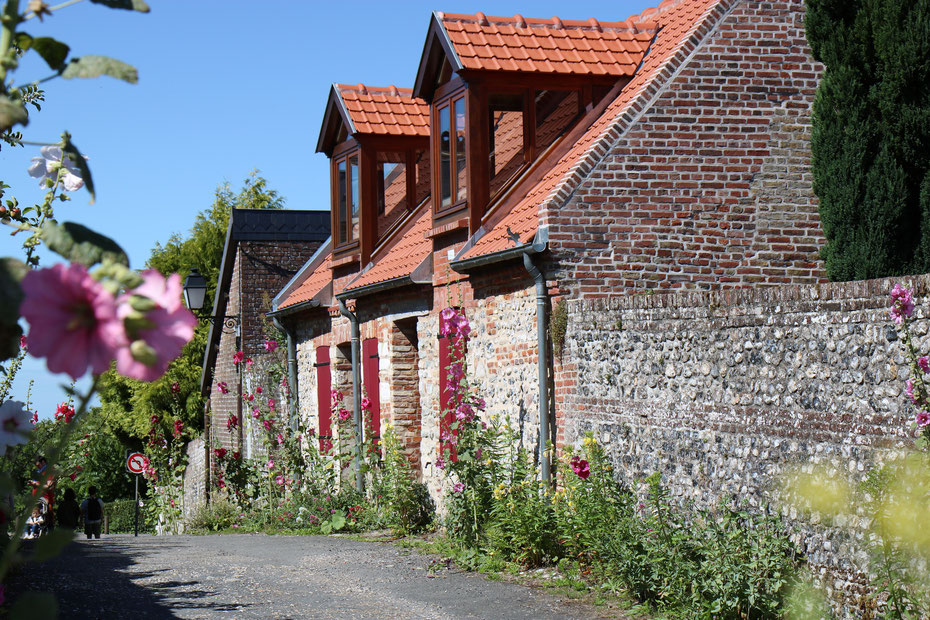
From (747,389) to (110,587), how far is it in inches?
251

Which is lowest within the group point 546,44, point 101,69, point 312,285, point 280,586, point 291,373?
point 280,586

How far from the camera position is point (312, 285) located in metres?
19.7

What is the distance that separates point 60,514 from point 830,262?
16571 millimetres

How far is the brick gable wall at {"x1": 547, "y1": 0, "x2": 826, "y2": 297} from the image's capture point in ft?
34.4

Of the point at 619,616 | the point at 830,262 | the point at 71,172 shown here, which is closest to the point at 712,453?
the point at 619,616

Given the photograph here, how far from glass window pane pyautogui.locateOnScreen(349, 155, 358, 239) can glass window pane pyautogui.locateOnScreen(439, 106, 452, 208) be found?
377 cm

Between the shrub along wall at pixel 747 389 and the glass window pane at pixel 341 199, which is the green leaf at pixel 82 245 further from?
the glass window pane at pixel 341 199

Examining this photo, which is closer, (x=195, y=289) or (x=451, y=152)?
(x=451, y=152)

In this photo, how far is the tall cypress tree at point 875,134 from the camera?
9242 mm

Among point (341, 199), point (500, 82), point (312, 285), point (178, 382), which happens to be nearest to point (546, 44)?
point (500, 82)

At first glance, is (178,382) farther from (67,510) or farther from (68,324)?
(68,324)

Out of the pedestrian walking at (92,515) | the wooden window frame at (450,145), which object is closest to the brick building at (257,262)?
the pedestrian walking at (92,515)

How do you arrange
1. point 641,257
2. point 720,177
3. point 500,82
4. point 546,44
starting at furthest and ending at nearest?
point 546,44
point 500,82
point 720,177
point 641,257

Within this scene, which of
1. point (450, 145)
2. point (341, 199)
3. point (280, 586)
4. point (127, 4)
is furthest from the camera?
point (341, 199)
